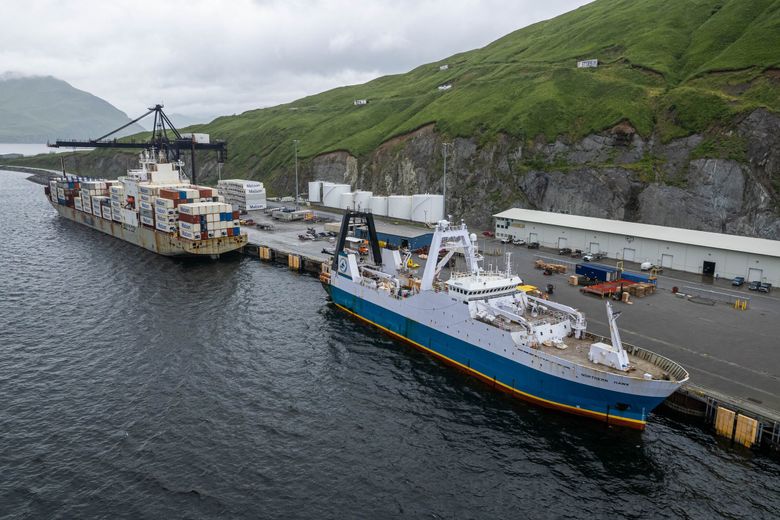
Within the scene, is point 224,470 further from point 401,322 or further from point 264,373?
point 401,322

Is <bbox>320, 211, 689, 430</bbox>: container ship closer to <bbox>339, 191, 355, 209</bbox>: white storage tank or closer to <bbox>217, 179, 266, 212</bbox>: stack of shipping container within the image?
<bbox>339, 191, 355, 209</bbox>: white storage tank


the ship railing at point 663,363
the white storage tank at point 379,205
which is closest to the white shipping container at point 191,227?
the white storage tank at point 379,205

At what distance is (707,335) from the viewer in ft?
158

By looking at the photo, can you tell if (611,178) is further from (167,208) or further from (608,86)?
(167,208)

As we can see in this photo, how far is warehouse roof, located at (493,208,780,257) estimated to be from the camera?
6775 centimetres

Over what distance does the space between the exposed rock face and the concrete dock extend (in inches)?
812

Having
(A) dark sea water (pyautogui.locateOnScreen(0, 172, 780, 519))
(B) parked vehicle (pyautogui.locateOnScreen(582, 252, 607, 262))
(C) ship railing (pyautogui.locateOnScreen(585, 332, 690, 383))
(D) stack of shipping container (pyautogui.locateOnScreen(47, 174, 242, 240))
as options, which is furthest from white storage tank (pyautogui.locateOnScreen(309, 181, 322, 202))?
(C) ship railing (pyautogui.locateOnScreen(585, 332, 690, 383))

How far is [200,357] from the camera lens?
4872 cm

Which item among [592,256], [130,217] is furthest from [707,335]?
[130,217]

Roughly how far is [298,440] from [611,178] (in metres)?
82.8

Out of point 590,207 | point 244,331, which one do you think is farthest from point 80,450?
point 590,207

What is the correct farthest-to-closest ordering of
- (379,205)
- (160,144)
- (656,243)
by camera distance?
1. (160,144)
2. (379,205)
3. (656,243)

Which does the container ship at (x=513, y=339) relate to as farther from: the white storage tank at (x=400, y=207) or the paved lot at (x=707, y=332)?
the white storage tank at (x=400, y=207)

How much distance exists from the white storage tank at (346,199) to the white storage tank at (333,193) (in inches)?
51.1
